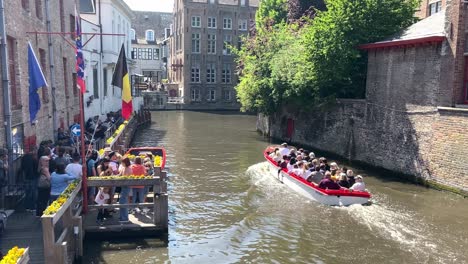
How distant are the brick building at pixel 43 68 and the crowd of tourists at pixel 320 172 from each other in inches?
376

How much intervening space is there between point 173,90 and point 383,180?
1900 inches

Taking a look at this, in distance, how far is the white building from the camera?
25.8m

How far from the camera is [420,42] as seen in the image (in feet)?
57.4

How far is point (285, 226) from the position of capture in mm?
12656

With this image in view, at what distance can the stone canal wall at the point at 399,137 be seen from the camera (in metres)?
15.7

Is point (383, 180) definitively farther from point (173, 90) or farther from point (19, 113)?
point (173, 90)

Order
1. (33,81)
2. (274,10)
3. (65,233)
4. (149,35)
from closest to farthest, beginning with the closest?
(65,233)
(33,81)
(274,10)
(149,35)

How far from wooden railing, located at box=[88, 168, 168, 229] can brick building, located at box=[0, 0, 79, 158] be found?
11.6 feet

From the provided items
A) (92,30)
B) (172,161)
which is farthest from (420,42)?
(92,30)

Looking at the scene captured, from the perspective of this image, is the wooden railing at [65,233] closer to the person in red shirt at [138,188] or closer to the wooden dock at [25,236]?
the wooden dock at [25,236]

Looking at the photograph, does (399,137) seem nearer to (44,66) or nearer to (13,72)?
(44,66)

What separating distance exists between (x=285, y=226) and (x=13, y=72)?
31.3 feet

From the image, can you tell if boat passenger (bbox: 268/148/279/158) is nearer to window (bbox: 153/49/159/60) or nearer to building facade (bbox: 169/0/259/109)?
building facade (bbox: 169/0/259/109)

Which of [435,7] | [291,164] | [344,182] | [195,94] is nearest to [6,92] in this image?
[291,164]
